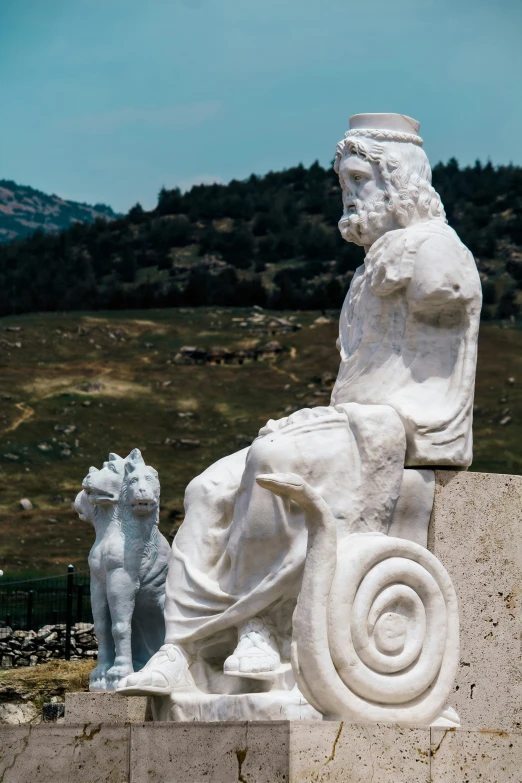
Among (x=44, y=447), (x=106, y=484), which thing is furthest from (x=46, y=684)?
(x=44, y=447)

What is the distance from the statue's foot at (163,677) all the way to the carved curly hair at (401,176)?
8.21ft

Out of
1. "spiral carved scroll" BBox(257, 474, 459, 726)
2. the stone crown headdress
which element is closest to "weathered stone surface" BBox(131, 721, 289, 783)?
"spiral carved scroll" BBox(257, 474, 459, 726)

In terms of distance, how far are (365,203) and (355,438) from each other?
136 cm

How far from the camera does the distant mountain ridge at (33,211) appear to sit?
296 feet

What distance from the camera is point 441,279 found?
313 inches

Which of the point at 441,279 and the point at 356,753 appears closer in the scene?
the point at 356,753

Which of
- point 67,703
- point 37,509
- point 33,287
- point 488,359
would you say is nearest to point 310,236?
point 33,287

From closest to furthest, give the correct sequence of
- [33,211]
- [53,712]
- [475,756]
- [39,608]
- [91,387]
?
[475,756] → [53,712] → [39,608] → [91,387] → [33,211]

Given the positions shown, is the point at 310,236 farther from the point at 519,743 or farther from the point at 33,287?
the point at 519,743

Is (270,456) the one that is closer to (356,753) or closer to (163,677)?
(163,677)

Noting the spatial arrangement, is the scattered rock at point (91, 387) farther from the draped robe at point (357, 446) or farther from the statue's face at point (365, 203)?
the draped robe at point (357, 446)

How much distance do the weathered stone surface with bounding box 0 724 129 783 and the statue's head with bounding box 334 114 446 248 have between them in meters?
2.95

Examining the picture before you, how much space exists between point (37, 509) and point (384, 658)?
35.4 meters

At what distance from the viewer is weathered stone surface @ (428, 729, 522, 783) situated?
662 centimetres
